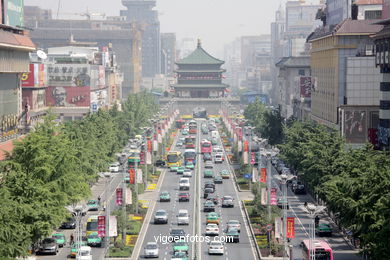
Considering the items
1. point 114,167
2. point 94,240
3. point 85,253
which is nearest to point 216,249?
point 85,253

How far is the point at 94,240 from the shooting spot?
80.2 m

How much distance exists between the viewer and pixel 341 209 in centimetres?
7512

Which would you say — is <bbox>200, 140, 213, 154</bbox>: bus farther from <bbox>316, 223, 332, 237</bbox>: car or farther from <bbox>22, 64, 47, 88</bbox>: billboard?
<bbox>316, 223, 332, 237</bbox>: car

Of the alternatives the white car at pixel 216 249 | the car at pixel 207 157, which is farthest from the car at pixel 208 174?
the white car at pixel 216 249

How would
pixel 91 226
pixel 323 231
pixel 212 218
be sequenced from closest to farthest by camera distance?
pixel 323 231 → pixel 91 226 → pixel 212 218

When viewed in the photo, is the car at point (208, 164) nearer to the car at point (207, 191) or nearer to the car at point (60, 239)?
the car at point (207, 191)

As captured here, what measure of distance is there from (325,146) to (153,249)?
3802cm

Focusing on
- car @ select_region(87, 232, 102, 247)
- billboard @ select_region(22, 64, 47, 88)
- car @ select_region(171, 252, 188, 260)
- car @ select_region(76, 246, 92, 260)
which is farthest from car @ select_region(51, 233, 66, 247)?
billboard @ select_region(22, 64, 47, 88)

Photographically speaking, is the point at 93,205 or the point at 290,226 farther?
the point at 93,205

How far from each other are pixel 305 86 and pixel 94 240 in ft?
380

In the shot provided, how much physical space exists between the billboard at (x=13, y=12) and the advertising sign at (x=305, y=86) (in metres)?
63.2

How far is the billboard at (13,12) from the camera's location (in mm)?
135100

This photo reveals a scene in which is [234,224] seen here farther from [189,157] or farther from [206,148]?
[206,148]

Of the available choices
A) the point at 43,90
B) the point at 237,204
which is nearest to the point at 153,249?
the point at 237,204
